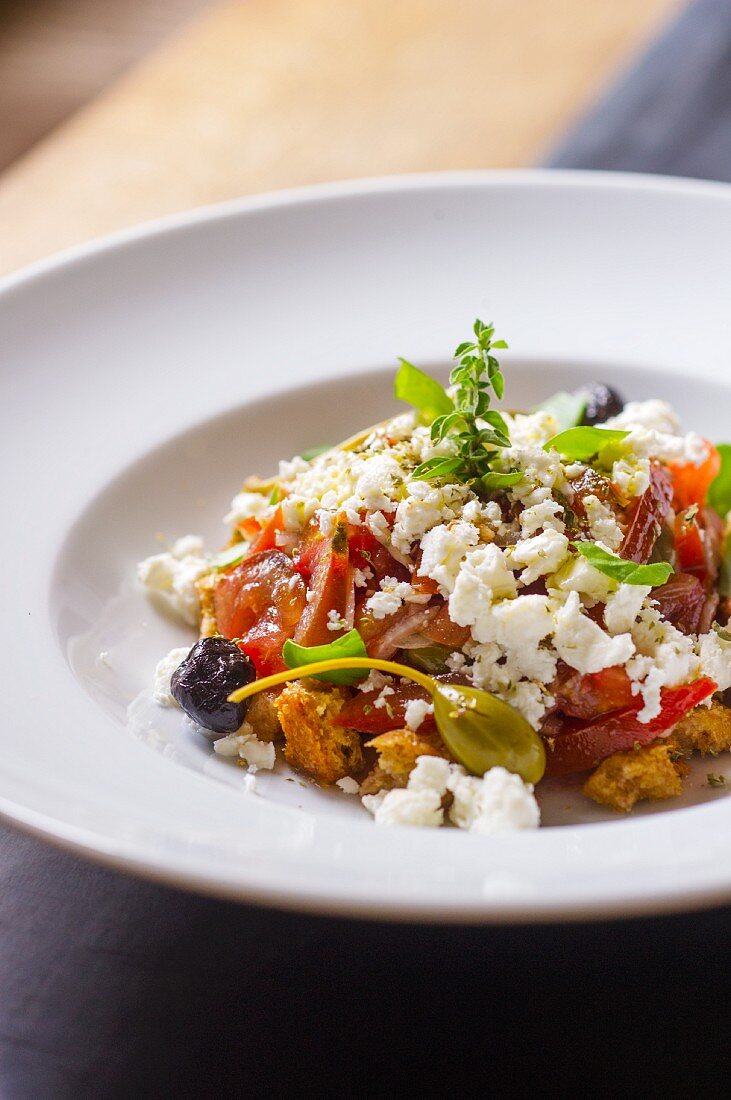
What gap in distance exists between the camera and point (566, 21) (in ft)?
15.7

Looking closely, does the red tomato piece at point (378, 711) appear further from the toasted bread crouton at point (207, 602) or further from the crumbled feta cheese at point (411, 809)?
the toasted bread crouton at point (207, 602)

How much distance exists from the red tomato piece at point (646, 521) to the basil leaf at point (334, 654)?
526 mm

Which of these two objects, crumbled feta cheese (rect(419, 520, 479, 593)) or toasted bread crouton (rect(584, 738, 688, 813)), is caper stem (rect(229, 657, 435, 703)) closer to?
crumbled feta cheese (rect(419, 520, 479, 593))

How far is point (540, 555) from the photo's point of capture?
198cm

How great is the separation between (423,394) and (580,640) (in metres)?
0.73

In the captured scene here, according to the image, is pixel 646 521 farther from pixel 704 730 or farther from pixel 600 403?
pixel 600 403

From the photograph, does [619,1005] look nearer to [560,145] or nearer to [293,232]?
[293,232]

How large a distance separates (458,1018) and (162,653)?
107 centimetres

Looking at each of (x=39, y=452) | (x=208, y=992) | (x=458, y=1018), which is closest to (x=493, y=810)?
(x=458, y=1018)

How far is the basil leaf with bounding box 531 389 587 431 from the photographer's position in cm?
264

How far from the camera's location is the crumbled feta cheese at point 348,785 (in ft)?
6.55

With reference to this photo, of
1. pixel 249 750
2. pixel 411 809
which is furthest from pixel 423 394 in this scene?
pixel 411 809

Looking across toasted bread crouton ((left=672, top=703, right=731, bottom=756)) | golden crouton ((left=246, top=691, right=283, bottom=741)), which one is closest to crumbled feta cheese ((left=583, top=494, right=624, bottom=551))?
toasted bread crouton ((left=672, top=703, right=731, bottom=756))

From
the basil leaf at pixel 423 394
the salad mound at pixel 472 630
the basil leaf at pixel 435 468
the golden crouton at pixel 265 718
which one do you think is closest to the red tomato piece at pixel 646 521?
the salad mound at pixel 472 630
